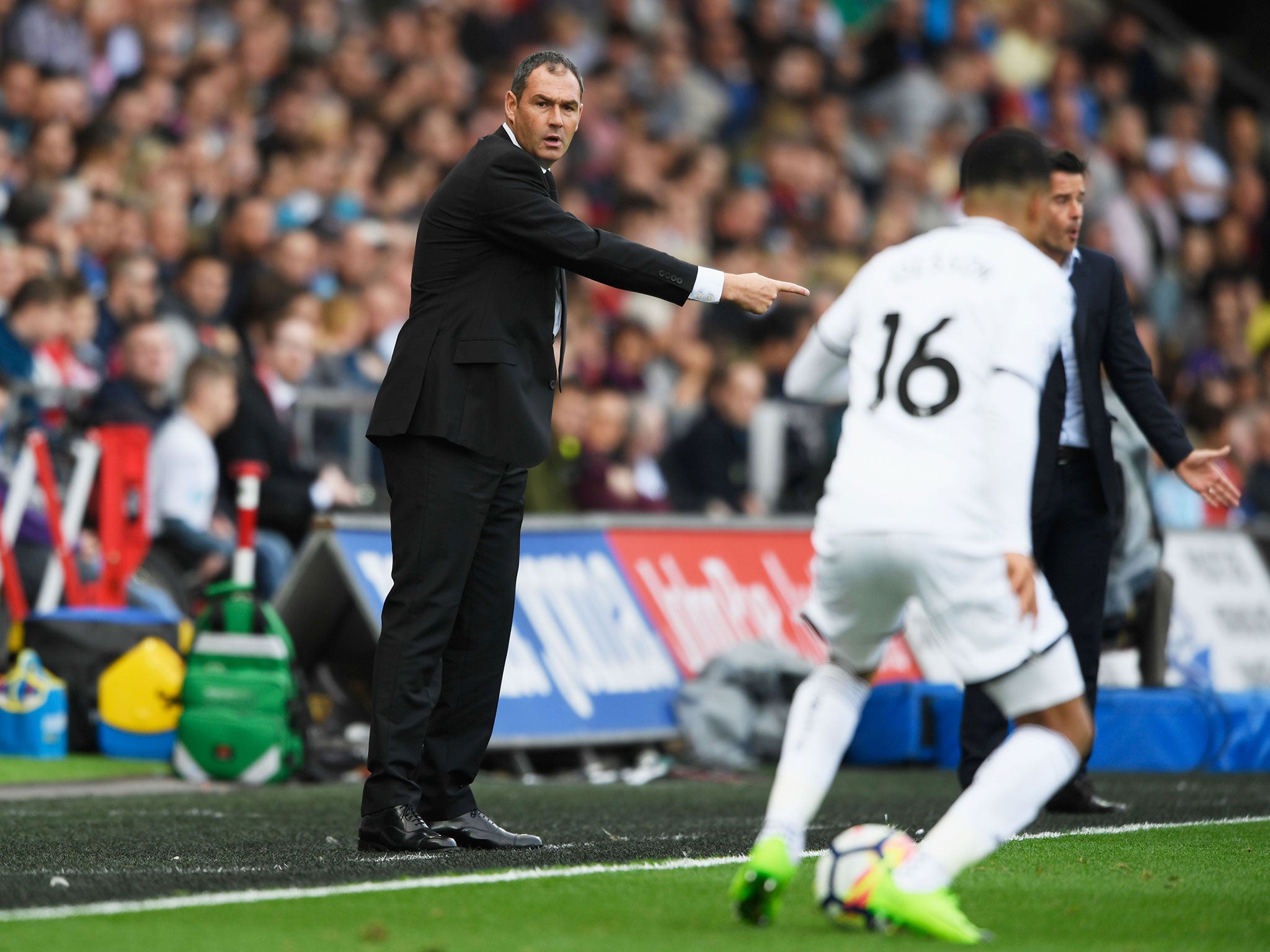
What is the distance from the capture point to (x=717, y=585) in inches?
454

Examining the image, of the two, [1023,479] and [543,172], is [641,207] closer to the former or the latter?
[543,172]

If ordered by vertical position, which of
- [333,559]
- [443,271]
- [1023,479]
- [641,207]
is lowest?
[333,559]

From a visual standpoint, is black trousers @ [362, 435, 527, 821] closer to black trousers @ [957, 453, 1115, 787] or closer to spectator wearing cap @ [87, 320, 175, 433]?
black trousers @ [957, 453, 1115, 787]

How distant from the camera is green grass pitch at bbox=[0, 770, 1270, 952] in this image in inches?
180

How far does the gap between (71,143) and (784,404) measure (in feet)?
16.7

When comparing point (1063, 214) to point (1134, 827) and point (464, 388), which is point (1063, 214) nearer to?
point (1134, 827)

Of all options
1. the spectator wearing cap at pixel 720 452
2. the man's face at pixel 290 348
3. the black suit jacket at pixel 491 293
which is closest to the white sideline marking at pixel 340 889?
the black suit jacket at pixel 491 293

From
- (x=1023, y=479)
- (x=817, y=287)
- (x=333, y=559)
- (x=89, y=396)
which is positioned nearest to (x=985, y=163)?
(x=1023, y=479)


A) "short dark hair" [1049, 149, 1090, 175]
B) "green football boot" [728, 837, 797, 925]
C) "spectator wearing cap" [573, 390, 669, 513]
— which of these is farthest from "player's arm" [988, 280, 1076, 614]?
"spectator wearing cap" [573, 390, 669, 513]

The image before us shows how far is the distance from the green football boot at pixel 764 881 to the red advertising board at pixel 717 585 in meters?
6.35

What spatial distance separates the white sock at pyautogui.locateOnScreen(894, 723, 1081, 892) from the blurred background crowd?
678 cm

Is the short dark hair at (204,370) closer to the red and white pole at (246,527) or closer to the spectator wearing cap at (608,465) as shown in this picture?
the red and white pole at (246,527)

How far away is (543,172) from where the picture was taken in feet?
20.6

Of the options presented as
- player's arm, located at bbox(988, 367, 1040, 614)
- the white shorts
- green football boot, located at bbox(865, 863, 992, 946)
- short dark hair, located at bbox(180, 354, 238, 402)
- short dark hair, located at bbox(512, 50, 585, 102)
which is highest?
short dark hair, located at bbox(512, 50, 585, 102)
